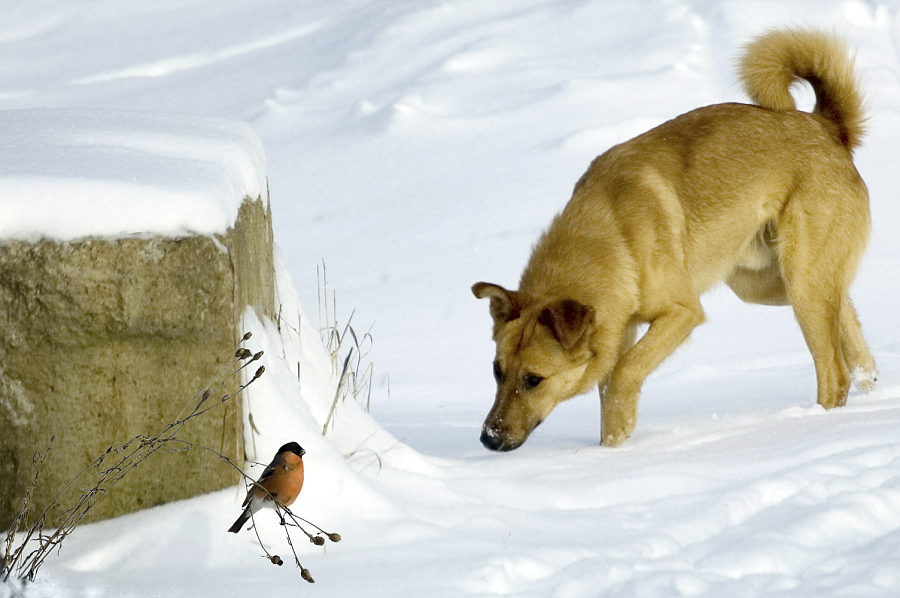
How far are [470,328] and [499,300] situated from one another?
217cm

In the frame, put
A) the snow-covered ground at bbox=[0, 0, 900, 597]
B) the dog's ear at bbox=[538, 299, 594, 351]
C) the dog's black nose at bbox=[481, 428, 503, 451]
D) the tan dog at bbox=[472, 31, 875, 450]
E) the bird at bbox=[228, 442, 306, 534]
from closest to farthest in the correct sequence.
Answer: the bird at bbox=[228, 442, 306, 534], the snow-covered ground at bbox=[0, 0, 900, 597], the dog's ear at bbox=[538, 299, 594, 351], the dog's black nose at bbox=[481, 428, 503, 451], the tan dog at bbox=[472, 31, 875, 450]

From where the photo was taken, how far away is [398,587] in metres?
2.17

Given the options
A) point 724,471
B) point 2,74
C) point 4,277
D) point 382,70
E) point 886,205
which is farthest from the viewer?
point 2,74

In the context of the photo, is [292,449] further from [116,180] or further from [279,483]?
[116,180]

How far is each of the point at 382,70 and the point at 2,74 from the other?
19.3 ft

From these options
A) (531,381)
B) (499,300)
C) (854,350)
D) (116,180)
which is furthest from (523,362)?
(116,180)

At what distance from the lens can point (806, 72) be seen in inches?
190

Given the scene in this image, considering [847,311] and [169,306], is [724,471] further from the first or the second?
[847,311]

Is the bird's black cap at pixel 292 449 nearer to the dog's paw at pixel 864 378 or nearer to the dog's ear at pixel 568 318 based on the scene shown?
the dog's ear at pixel 568 318

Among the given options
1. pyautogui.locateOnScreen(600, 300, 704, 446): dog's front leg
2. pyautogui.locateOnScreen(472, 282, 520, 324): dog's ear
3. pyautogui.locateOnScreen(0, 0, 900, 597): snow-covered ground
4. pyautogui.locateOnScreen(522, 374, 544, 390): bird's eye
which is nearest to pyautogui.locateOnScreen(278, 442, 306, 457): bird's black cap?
pyautogui.locateOnScreen(0, 0, 900, 597): snow-covered ground

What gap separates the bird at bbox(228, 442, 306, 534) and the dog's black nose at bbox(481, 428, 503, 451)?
187cm

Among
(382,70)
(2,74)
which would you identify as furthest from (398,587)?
(2,74)

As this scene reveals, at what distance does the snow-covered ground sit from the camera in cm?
232

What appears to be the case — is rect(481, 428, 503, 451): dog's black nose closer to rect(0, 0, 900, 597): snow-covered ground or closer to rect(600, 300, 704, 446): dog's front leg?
rect(0, 0, 900, 597): snow-covered ground
